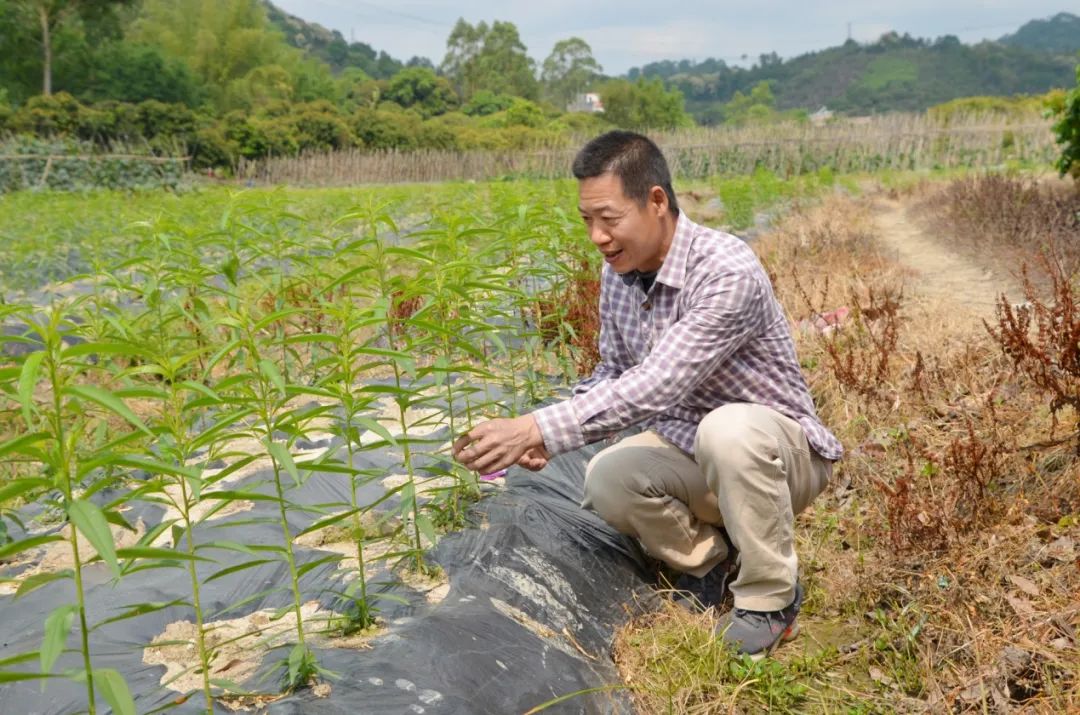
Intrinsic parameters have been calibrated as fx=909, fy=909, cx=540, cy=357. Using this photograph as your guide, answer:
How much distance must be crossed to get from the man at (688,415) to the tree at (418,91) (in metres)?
50.6

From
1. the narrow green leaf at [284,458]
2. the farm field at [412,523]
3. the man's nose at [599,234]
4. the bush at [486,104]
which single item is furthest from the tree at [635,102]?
the narrow green leaf at [284,458]

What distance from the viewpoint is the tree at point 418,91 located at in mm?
52094

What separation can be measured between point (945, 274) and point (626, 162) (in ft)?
22.6

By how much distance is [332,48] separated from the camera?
332 ft

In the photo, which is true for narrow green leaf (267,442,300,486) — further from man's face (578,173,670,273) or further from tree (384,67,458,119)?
tree (384,67,458,119)

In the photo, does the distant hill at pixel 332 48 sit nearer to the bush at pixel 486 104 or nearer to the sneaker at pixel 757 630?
the bush at pixel 486 104

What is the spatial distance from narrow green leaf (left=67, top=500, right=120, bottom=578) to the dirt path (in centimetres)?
556

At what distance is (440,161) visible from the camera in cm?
3009

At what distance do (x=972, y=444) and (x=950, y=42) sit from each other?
458ft

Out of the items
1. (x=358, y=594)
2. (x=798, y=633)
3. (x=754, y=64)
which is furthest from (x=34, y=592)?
(x=754, y=64)

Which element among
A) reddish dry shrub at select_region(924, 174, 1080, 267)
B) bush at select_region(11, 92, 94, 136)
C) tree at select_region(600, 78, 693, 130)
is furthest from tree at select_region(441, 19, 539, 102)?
reddish dry shrub at select_region(924, 174, 1080, 267)

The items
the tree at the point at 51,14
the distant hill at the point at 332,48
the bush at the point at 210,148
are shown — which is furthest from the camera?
the distant hill at the point at 332,48

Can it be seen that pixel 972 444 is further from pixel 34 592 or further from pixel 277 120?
pixel 277 120

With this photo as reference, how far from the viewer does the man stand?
252 centimetres
